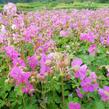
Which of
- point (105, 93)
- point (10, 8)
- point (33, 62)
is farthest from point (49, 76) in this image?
point (10, 8)

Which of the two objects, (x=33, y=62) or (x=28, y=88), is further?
(x=33, y=62)

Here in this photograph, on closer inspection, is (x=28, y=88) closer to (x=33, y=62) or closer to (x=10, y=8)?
(x=33, y=62)

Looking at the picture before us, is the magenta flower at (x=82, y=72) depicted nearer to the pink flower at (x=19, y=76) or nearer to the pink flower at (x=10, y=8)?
the pink flower at (x=19, y=76)

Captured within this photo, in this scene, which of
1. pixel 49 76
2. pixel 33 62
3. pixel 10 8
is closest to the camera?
pixel 49 76

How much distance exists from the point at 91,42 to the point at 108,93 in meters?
1.51

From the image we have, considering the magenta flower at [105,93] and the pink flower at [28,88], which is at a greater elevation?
the magenta flower at [105,93]

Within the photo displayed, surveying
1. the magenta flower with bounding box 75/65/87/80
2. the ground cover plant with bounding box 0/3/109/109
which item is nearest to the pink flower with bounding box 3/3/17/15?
the ground cover plant with bounding box 0/3/109/109

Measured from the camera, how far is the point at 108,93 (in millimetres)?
2146

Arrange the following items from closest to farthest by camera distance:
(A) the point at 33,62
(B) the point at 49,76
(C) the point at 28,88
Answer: (C) the point at 28,88
(B) the point at 49,76
(A) the point at 33,62

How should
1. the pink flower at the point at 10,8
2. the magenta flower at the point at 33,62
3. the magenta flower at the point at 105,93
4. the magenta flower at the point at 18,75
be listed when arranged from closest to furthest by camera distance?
the magenta flower at the point at 105,93 < the magenta flower at the point at 18,75 < the magenta flower at the point at 33,62 < the pink flower at the point at 10,8

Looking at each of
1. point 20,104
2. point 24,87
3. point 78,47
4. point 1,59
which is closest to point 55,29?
point 78,47

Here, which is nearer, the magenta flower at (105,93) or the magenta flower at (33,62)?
the magenta flower at (105,93)

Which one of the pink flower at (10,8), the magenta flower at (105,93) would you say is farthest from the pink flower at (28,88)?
the pink flower at (10,8)

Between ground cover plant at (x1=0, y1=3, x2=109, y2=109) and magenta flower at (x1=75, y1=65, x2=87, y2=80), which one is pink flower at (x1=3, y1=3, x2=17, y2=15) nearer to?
ground cover plant at (x1=0, y1=3, x2=109, y2=109)
